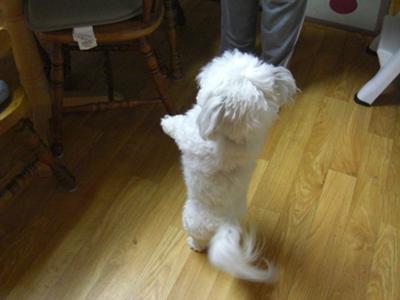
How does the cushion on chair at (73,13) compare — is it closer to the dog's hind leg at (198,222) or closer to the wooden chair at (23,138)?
the wooden chair at (23,138)

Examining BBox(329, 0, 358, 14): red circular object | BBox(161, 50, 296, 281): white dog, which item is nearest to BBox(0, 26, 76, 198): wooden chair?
BBox(161, 50, 296, 281): white dog

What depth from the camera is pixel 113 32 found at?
1177 mm

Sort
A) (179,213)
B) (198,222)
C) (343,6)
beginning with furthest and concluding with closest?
1. (343,6)
2. (179,213)
3. (198,222)

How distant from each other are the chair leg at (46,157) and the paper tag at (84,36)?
28cm

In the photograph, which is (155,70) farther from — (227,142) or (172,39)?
(227,142)

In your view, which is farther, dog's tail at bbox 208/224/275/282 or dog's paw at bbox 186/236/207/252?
dog's paw at bbox 186/236/207/252

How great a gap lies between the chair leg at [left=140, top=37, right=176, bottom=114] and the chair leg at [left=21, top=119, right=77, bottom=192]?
1.42 ft

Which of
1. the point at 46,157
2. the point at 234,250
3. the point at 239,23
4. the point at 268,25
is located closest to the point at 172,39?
the point at 239,23

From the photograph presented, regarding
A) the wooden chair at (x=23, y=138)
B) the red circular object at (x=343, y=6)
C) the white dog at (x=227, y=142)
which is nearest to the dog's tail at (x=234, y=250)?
the white dog at (x=227, y=142)

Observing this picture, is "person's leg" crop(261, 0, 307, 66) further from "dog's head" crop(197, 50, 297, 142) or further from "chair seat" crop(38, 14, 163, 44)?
"dog's head" crop(197, 50, 297, 142)

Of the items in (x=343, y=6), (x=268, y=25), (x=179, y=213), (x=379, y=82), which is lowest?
(x=179, y=213)

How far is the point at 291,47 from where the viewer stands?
153 centimetres

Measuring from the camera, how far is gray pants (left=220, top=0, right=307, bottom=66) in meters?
1.41

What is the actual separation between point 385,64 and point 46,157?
1.33 m
